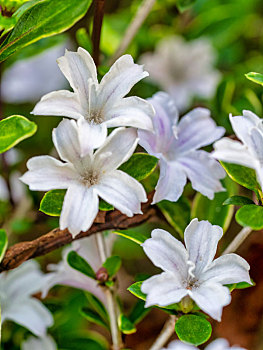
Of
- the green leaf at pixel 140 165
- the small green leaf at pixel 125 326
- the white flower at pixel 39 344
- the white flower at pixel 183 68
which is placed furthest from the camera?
the white flower at pixel 183 68

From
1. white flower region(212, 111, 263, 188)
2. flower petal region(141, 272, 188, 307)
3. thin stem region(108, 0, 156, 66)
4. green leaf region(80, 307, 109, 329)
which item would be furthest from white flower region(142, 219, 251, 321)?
thin stem region(108, 0, 156, 66)

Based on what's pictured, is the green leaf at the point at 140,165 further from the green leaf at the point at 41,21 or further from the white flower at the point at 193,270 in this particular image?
the green leaf at the point at 41,21

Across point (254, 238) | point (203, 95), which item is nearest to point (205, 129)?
point (254, 238)

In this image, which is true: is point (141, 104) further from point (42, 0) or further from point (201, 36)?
point (201, 36)

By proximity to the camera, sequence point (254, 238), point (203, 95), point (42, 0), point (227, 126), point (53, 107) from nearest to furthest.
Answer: point (53, 107) < point (42, 0) < point (227, 126) < point (254, 238) < point (203, 95)

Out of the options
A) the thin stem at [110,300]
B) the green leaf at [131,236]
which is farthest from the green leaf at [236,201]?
the thin stem at [110,300]
